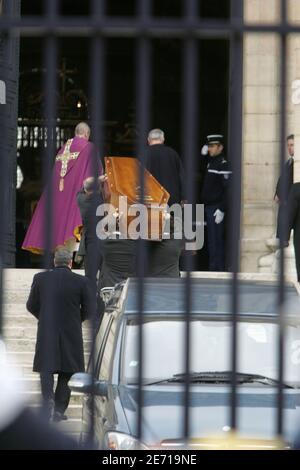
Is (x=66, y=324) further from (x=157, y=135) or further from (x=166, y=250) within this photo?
(x=157, y=135)

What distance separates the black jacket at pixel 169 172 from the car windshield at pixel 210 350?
198cm

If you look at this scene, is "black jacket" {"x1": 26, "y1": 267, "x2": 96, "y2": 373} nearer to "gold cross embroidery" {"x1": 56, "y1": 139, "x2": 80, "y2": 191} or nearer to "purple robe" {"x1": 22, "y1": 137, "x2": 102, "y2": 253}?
"gold cross embroidery" {"x1": 56, "y1": 139, "x2": 80, "y2": 191}

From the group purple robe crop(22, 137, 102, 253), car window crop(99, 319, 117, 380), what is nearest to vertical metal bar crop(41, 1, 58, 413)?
car window crop(99, 319, 117, 380)

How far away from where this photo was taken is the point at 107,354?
7855mm

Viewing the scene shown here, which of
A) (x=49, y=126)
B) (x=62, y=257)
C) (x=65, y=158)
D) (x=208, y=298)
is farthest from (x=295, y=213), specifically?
(x=49, y=126)

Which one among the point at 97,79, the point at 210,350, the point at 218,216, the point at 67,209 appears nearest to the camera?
the point at 97,79

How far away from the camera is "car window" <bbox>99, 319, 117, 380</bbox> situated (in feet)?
25.3

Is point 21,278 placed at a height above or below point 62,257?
below

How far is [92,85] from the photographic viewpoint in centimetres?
404

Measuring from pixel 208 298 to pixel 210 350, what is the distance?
0.57 meters

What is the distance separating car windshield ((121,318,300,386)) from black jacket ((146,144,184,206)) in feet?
6.49

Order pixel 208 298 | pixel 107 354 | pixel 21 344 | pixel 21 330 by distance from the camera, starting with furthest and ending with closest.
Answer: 1. pixel 21 330
2. pixel 21 344
3. pixel 107 354
4. pixel 208 298

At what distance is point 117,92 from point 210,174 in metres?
8.19
